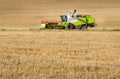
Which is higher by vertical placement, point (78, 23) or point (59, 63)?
point (59, 63)

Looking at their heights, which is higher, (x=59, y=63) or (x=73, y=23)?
(x=59, y=63)

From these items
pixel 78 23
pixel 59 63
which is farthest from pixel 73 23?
pixel 59 63

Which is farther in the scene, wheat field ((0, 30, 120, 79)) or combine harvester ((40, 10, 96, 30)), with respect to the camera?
combine harvester ((40, 10, 96, 30))

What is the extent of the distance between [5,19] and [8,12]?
6.25 meters

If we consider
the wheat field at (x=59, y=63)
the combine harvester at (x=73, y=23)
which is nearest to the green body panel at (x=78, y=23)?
the combine harvester at (x=73, y=23)

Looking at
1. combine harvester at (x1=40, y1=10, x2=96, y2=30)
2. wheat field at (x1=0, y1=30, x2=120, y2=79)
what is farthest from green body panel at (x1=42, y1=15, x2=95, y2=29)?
wheat field at (x1=0, y1=30, x2=120, y2=79)

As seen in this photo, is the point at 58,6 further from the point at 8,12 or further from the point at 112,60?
the point at 112,60

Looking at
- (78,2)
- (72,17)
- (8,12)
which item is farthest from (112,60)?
(78,2)

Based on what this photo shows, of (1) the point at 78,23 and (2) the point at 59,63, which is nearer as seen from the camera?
(2) the point at 59,63

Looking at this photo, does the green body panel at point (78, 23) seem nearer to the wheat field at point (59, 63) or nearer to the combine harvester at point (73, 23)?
the combine harvester at point (73, 23)

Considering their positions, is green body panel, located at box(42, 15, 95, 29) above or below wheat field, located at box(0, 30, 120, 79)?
below

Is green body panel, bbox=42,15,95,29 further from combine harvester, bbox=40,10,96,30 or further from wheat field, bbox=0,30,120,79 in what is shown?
wheat field, bbox=0,30,120,79

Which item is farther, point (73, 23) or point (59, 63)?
point (73, 23)

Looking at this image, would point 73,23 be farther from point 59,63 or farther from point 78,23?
point 59,63
